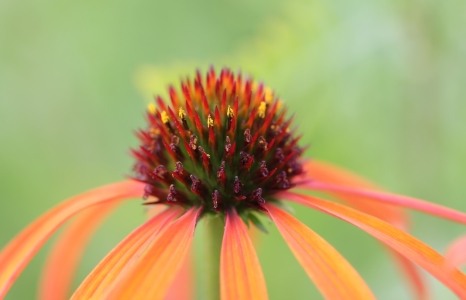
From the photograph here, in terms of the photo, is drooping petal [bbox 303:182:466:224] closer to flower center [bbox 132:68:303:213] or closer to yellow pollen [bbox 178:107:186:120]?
flower center [bbox 132:68:303:213]

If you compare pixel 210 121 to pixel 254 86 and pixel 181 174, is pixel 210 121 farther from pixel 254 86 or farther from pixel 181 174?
pixel 254 86

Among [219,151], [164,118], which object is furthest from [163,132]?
[219,151]

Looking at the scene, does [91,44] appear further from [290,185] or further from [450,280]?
[450,280]

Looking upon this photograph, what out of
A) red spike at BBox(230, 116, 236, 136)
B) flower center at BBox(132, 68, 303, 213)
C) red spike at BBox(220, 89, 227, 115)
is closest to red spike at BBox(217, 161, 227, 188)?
flower center at BBox(132, 68, 303, 213)

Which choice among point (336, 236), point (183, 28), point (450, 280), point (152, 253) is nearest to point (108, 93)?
point (183, 28)

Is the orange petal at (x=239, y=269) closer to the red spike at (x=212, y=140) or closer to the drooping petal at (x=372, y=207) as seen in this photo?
the red spike at (x=212, y=140)
